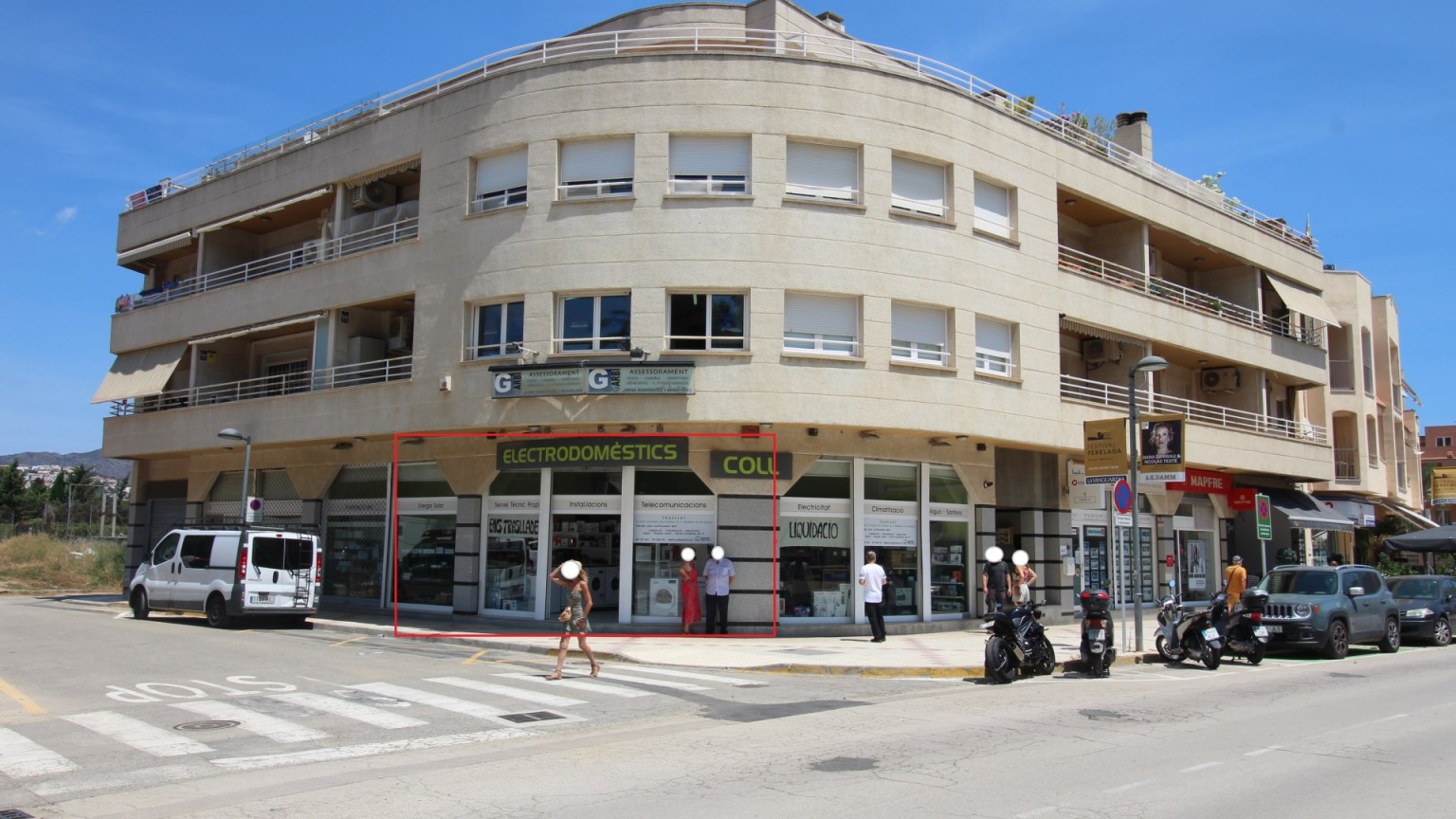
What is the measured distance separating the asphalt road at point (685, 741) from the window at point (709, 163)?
9.97 metres

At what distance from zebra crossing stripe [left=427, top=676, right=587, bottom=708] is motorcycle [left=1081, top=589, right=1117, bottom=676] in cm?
784

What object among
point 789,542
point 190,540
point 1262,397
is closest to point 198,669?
point 190,540

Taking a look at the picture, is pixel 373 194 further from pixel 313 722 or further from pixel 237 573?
pixel 313 722

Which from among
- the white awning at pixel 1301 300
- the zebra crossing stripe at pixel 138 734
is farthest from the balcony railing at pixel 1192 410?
the zebra crossing stripe at pixel 138 734

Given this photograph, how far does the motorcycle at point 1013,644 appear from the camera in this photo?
1491 centimetres

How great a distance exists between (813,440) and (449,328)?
26.9ft

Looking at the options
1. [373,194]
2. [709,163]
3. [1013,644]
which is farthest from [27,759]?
[373,194]

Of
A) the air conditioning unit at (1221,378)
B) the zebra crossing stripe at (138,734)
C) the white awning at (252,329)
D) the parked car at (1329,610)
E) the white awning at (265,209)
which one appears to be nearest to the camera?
the zebra crossing stripe at (138,734)

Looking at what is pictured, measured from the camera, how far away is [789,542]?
21.5m

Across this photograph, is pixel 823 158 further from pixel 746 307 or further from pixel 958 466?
pixel 958 466

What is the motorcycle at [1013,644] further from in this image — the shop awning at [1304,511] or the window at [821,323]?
the shop awning at [1304,511]

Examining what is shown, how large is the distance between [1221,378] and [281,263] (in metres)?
28.3

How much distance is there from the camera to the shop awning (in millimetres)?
32156

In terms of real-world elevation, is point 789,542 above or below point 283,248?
below
